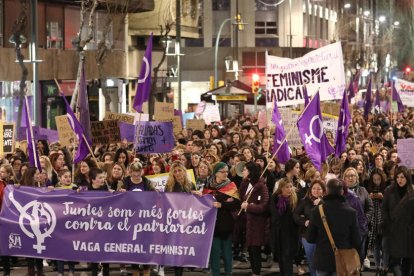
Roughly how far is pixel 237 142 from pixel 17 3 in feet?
47.4

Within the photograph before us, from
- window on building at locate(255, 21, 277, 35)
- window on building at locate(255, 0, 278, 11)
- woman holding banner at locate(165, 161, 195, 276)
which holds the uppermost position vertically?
window on building at locate(255, 0, 278, 11)

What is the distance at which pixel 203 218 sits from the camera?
1380 centimetres

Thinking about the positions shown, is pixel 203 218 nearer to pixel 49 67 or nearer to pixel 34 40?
pixel 34 40

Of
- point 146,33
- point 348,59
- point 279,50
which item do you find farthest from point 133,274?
point 348,59

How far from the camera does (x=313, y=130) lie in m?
16.4

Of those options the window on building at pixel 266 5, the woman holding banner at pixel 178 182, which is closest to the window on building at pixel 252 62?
the window on building at pixel 266 5

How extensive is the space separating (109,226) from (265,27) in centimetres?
6635

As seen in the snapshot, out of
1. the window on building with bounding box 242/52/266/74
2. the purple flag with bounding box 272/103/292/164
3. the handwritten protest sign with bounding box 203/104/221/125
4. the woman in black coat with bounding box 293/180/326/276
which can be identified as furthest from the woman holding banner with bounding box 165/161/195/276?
the window on building with bounding box 242/52/266/74

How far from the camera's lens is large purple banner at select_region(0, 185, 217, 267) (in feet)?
45.2

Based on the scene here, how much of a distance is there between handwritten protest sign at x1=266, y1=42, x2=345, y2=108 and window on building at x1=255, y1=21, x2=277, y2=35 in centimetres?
5858

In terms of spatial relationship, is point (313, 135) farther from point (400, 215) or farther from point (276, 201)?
point (400, 215)

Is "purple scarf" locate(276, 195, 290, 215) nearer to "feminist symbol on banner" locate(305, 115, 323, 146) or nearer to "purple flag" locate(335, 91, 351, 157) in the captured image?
"feminist symbol on banner" locate(305, 115, 323, 146)

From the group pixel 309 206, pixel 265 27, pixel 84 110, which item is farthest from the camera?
pixel 265 27

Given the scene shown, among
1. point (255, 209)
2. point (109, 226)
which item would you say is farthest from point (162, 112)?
point (109, 226)
